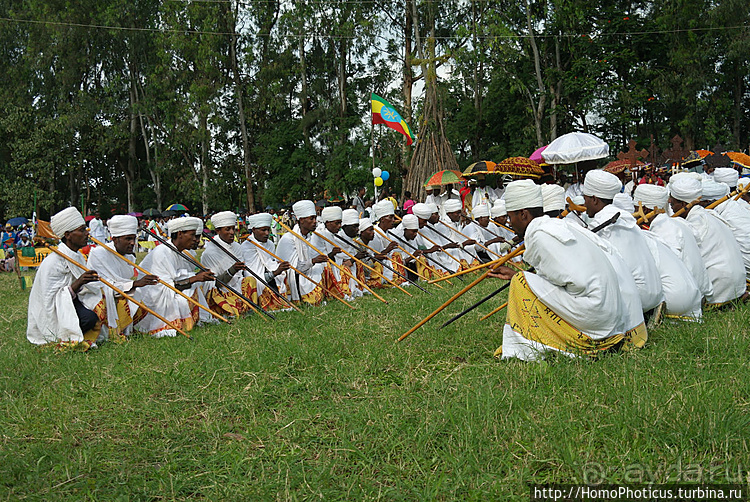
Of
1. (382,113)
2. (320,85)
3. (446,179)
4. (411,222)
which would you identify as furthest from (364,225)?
(320,85)

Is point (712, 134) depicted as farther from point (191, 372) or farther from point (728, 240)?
point (191, 372)

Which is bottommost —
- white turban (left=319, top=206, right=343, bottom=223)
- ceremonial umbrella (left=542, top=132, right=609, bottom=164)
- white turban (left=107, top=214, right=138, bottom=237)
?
white turban (left=319, top=206, right=343, bottom=223)

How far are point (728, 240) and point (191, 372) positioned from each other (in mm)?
5643

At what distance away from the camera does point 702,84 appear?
936 inches

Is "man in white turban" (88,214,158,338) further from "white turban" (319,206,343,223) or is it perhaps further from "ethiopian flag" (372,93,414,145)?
"ethiopian flag" (372,93,414,145)

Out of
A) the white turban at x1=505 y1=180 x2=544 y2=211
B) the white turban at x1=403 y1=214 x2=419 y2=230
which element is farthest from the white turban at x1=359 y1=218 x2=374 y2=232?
the white turban at x1=505 y1=180 x2=544 y2=211

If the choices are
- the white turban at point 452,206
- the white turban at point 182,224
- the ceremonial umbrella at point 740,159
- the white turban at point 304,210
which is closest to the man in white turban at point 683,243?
the white turban at point 304,210

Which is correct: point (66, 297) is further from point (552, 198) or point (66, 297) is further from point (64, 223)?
point (552, 198)

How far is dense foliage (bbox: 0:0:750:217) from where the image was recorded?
880 inches

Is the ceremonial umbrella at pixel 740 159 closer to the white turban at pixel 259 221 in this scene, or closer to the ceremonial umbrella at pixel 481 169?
the ceremonial umbrella at pixel 481 169

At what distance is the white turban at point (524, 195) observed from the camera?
4.80 metres

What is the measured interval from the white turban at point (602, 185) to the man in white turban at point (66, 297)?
207 inches

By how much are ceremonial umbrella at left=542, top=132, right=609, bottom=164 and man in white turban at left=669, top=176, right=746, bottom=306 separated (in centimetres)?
437

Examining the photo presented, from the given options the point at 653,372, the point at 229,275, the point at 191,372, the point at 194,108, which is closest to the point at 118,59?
the point at 194,108
